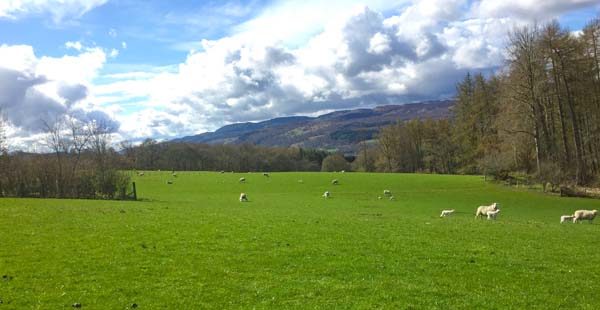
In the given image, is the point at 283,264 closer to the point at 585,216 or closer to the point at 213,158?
the point at 585,216

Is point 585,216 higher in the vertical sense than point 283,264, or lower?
lower

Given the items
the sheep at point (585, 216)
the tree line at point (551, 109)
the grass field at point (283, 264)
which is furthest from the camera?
the tree line at point (551, 109)

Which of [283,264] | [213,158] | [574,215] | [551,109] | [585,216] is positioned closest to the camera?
[283,264]

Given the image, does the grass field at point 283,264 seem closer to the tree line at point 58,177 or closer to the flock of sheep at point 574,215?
the flock of sheep at point 574,215

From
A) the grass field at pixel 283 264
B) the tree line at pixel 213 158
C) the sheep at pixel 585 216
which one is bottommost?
the sheep at pixel 585 216

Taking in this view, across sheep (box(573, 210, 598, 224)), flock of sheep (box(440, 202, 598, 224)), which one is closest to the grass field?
flock of sheep (box(440, 202, 598, 224))

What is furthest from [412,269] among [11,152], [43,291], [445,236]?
[11,152]

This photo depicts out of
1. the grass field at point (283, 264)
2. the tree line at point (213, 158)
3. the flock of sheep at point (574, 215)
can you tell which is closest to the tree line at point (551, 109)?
the flock of sheep at point (574, 215)

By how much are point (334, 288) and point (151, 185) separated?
70.5m

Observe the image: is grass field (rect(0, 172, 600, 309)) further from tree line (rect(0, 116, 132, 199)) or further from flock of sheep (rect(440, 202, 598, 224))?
tree line (rect(0, 116, 132, 199))

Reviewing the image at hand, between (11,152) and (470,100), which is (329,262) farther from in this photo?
(470,100)

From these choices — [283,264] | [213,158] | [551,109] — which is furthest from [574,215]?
[213,158]

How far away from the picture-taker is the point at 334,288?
1179 centimetres

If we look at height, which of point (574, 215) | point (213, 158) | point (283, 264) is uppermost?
point (213, 158)
